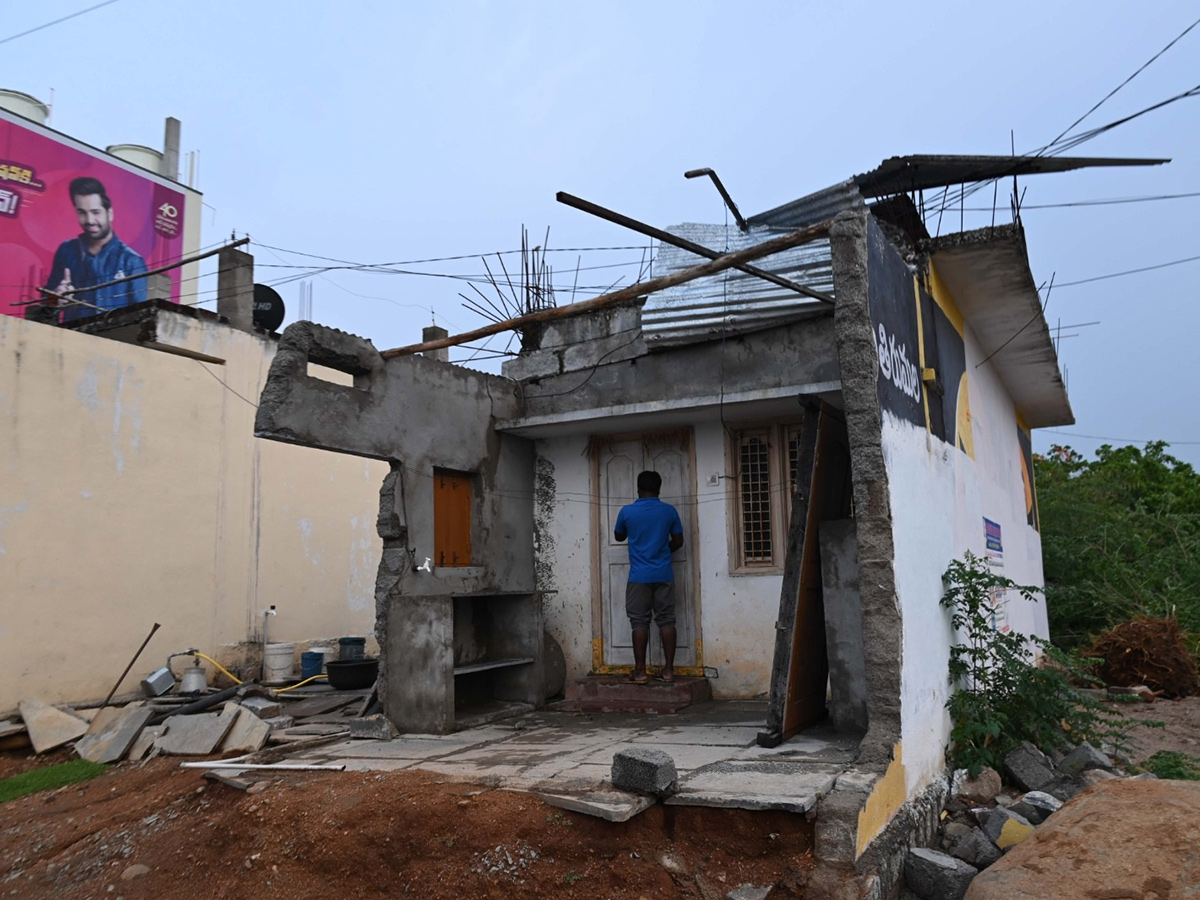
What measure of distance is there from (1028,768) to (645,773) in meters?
3.51

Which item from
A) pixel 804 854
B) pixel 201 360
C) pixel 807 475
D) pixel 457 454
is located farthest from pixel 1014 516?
pixel 201 360

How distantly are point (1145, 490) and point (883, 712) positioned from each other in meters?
20.5

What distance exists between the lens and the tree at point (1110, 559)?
43.6 feet

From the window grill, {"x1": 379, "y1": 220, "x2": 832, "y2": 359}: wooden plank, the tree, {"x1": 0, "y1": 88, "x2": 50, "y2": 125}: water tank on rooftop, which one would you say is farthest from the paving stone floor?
{"x1": 0, "y1": 88, "x2": 50, "y2": 125}: water tank on rooftop

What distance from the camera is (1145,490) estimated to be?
21.9 m

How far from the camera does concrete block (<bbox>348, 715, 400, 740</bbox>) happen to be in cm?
707

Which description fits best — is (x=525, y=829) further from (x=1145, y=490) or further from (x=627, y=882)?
(x=1145, y=490)

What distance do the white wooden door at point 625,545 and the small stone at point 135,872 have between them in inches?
191

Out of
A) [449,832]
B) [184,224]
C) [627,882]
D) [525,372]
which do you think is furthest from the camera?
[184,224]

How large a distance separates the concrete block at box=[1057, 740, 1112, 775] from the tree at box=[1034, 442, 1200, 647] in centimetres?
641

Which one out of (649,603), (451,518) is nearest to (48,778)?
(451,518)

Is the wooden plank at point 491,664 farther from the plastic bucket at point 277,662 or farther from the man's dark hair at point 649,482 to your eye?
the plastic bucket at point 277,662


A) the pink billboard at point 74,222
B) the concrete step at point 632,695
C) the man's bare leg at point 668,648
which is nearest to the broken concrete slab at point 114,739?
the concrete step at point 632,695

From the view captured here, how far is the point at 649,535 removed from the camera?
824 cm
